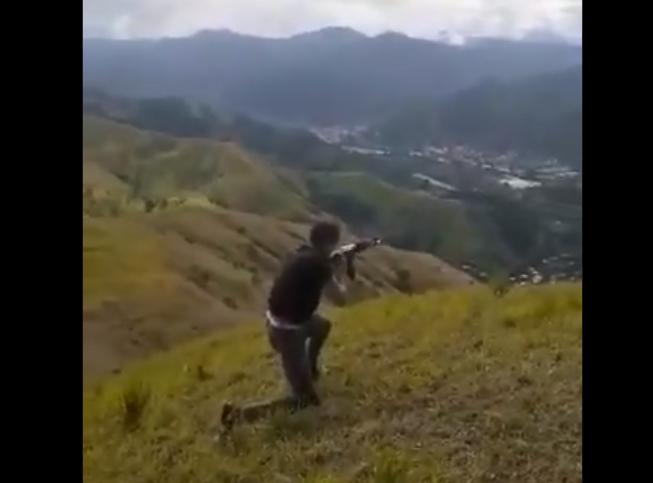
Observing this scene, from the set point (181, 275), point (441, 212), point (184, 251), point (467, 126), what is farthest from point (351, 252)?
point (184, 251)

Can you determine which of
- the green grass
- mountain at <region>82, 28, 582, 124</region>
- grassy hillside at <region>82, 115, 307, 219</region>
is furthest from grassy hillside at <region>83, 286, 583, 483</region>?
grassy hillside at <region>82, 115, 307, 219</region>

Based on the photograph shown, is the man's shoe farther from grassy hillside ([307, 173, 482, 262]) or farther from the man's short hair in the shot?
grassy hillside ([307, 173, 482, 262])

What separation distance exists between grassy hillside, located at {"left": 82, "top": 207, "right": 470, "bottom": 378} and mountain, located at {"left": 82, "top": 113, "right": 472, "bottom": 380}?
0.09ft

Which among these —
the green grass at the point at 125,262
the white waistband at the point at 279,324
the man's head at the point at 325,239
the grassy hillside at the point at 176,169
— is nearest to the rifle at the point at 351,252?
the man's head at the point at 325,239

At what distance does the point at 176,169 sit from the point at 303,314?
41.4m

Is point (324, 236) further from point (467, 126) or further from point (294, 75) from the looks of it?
point (294, 75)

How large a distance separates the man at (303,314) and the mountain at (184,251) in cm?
58

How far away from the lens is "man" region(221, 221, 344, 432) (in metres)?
3.68

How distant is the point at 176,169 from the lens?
145 feet

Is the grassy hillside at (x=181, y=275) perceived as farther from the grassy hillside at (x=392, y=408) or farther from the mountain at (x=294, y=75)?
the mountain at (x=294, y=75)

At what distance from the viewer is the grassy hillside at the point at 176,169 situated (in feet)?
118

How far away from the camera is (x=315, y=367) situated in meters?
3.78
